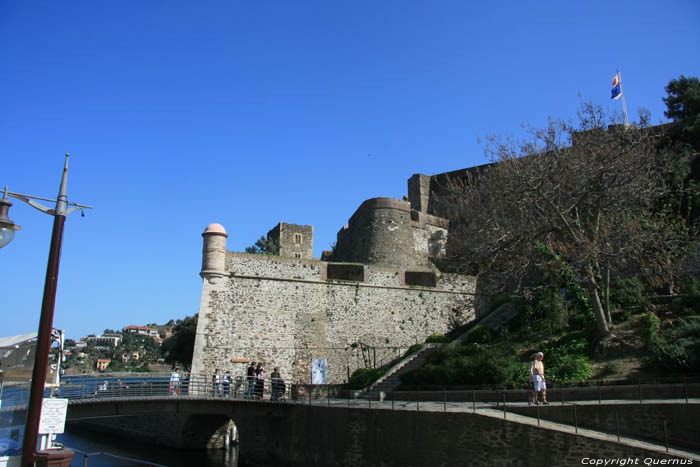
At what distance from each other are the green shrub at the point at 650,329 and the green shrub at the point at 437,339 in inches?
353

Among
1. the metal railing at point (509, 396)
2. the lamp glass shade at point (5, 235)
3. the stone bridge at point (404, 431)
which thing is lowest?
the stone bridge at point (404, 431)

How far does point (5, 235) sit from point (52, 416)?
343cm

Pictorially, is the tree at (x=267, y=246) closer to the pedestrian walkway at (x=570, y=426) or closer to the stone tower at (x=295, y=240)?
the stone tower at (x=295, y=240)

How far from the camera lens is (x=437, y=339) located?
25.2m

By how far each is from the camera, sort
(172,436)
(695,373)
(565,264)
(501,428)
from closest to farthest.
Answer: (501,428) < (695,373) < (565,264) < (172,436)

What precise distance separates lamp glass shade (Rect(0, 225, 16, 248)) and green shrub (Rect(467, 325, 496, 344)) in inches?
773

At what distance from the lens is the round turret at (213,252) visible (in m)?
22.8

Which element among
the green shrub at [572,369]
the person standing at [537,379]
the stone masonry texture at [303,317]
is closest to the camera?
the person standing at [537,379]

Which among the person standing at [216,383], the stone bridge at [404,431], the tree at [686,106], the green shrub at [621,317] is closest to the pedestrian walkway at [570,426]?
the stone bridge at [404,431]

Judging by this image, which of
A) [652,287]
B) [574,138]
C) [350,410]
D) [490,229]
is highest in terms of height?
[574,138]

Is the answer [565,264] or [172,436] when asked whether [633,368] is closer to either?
[565,264]

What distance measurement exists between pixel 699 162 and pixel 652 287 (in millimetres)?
7204

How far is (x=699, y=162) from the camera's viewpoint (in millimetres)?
24578

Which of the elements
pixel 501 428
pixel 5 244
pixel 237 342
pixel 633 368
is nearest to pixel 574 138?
pixel 633 368
